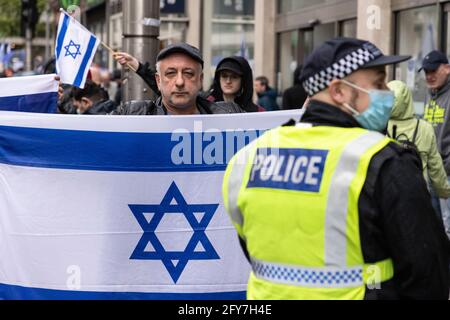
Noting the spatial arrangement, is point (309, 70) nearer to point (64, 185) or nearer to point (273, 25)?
point (64, 185)

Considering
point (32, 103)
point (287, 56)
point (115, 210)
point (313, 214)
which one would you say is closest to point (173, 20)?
point (287, 56)

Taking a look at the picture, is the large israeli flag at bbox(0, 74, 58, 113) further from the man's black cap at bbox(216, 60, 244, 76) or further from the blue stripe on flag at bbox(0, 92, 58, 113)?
the man's black cap at bbox(216, 60, 244, 76)

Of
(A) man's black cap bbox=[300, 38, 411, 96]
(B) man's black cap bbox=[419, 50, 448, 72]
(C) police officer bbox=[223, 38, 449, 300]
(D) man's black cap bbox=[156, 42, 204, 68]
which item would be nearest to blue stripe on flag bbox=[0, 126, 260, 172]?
(D) man's black cap bbox=[156, 42, 204, 68]

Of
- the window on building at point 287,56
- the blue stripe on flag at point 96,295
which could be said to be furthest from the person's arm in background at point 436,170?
the window on building at point 287,56

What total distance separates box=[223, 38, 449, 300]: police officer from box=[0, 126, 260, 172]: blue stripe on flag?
1.92 m

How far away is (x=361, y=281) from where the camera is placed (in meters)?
3.25

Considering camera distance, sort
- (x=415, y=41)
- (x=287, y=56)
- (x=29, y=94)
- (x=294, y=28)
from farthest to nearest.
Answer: (x=287, y=56) → (x=294, y=28) → (x=415, y=41) → (x=29, y=94)

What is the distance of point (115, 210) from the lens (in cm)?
534

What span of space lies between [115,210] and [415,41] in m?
9.93

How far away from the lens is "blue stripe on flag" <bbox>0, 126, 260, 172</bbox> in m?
5.37

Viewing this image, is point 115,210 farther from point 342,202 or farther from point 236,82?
point 236,82

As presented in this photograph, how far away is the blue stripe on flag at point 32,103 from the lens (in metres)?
7.04
